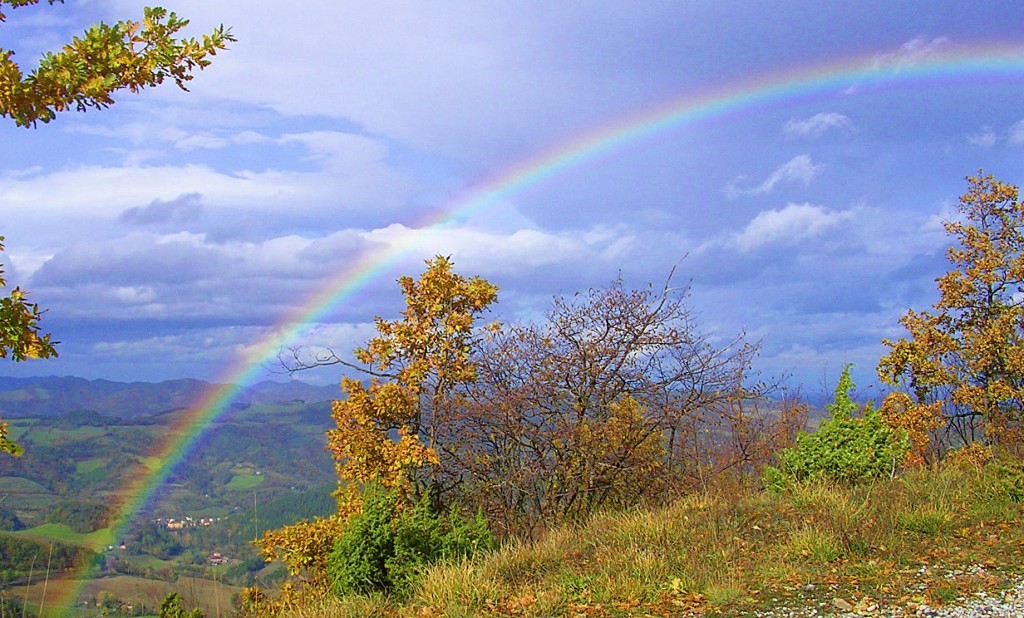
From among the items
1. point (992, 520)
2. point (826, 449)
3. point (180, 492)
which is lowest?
point (180, 492)

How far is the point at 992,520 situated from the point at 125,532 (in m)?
17.2

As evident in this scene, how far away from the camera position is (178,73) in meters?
5.17

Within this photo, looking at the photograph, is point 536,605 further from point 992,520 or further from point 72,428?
point 72,428

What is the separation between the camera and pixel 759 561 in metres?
7.38

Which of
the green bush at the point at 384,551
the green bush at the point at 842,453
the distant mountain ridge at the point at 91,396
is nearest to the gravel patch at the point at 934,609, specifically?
the green bush at the point at 384,551

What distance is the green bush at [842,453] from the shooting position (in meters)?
10.3

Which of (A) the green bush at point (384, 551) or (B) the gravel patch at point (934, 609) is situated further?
(A) the green bush at point (384, 551)

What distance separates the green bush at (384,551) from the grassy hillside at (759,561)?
0.33 meters

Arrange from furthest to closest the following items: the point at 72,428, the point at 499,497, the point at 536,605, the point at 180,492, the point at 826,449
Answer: the point at 72,428
the point at 180,492
the point at 499,497
the point at 826,449
the point at 536,605

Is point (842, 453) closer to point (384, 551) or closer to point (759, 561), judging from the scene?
point (759, 561)

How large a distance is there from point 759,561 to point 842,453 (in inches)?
145

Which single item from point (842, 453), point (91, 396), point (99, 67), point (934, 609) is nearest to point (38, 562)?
point (99, 67)

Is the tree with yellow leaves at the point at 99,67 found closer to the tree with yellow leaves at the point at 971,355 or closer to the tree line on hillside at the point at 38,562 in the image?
the tree line on hillside at the point at 38,562

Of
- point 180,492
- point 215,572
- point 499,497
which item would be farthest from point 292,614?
point 180,492
